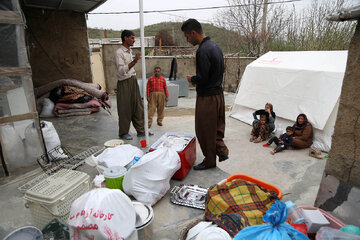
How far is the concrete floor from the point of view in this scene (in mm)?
2402

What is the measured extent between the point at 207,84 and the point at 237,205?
1.53 metres

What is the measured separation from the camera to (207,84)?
9.76 feet

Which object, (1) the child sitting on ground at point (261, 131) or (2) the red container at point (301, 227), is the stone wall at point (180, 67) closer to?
(1) the child sitting on ground at point (261, 131)

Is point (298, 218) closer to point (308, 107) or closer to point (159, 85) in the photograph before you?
point (308, 107)

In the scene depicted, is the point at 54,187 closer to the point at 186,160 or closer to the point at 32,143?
the point at 32,143

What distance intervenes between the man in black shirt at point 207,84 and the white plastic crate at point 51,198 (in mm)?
1629

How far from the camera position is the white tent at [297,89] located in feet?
15.4

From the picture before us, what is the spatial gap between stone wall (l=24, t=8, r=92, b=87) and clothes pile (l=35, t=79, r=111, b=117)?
572 millimetres

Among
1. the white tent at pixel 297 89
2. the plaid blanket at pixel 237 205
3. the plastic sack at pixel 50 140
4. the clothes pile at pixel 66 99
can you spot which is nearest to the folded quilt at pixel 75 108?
the clothes pile at pixel 66 99

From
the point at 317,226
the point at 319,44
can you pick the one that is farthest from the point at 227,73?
the point at 317,226

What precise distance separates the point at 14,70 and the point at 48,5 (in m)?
4.41

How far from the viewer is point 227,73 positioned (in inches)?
450

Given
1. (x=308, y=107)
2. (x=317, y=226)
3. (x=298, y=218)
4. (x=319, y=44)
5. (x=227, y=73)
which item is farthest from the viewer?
(x=227, y=73)

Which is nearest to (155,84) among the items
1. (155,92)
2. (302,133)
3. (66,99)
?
(155,92)
